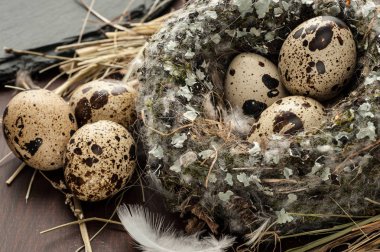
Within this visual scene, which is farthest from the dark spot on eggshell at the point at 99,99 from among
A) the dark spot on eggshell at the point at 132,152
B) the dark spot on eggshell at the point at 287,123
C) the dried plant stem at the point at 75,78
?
the dark spot on eggshell at the point at 287,123

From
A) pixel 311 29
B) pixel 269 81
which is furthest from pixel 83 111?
pixel 311 29

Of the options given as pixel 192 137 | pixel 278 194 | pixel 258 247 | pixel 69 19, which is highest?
pixel 69 19

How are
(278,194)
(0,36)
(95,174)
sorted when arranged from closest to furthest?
(278,194)
(95,174)
(0,36)

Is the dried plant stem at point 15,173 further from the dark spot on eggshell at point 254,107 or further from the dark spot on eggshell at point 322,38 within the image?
the dark spot on eggshell at point 322,38

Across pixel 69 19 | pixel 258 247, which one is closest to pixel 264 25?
pixel 258 247

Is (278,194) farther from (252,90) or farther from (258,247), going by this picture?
(252,90)

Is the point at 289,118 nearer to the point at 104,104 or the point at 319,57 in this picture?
the point at 319,57
